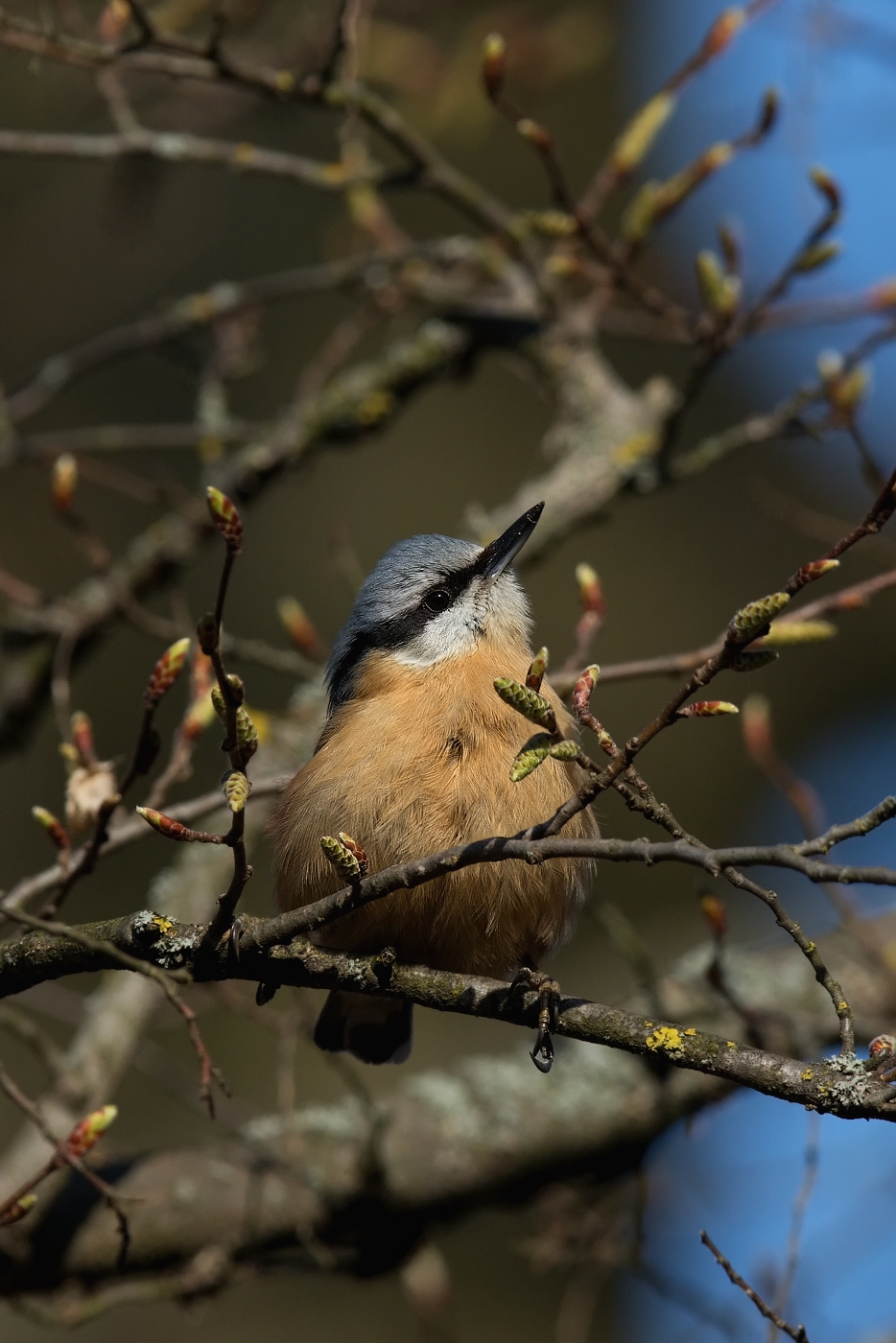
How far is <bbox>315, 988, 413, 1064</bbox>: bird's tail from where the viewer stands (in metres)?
3.89

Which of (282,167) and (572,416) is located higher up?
(282,167)

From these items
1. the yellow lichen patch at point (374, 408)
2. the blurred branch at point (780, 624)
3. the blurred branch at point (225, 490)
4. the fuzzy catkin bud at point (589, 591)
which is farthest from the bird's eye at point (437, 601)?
the yellow lichen patch at point (374, 408)

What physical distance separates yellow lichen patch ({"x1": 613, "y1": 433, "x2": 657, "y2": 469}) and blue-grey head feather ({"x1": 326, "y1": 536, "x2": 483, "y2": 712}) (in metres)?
0.77

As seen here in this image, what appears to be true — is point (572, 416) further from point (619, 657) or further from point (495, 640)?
point (619, 657)

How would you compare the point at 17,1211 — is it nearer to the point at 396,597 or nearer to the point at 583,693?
the point at 583,693

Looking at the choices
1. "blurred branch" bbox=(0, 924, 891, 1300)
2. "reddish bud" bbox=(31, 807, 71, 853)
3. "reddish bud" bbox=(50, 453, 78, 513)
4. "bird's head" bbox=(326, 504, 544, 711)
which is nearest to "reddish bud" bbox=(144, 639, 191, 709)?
"reddish bud" bbox=(31, 807, 71, 853)

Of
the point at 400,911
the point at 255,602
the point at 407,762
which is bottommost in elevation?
the point at 400,911

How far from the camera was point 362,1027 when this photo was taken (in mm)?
3920

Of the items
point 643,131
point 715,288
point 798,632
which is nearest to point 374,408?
point 643,131

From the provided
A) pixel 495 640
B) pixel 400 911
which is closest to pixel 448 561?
→ pixel 495 640

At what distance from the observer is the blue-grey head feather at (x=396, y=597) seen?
3877mm

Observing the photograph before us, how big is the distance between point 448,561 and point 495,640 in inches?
13.6

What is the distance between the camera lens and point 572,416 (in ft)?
16.2

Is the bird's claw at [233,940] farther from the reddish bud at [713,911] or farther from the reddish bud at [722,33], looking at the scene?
the reddish bud at [722,33]
